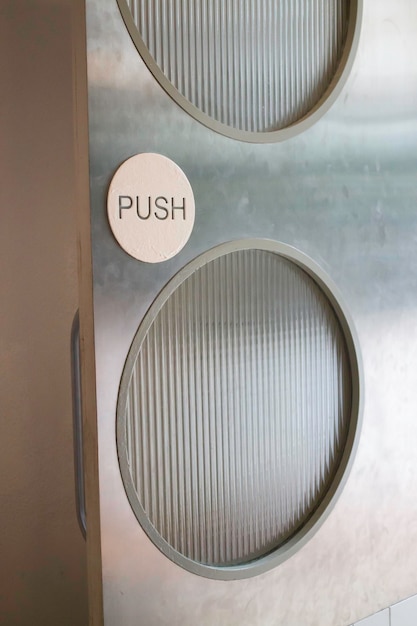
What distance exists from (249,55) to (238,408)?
18.6 inches

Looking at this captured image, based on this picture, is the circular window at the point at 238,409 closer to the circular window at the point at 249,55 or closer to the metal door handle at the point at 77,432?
the circular window at the point at 249,55

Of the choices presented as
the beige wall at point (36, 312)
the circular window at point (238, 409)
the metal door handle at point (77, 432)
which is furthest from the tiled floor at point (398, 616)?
Answer: the beige wall at point (36, 312)

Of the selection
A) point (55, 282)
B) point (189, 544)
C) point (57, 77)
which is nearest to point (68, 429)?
point (55, 282)

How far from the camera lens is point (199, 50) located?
847 millimetres

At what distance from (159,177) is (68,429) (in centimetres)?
73

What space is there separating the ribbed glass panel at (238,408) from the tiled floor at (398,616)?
0.80 feet

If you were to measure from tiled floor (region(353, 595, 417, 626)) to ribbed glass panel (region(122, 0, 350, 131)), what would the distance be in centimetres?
78

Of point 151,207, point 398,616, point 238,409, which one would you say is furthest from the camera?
point 398,616

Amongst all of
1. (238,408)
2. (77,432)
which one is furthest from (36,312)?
(238,408)

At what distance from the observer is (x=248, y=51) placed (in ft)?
2.93

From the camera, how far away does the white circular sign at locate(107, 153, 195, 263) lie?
0.78 metres

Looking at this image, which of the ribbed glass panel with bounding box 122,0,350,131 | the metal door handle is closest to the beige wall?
the metal door handle

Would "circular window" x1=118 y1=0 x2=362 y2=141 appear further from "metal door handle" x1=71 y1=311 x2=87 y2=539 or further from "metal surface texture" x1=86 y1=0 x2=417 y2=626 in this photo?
"metal door handle" x1=71 y1=311 x2=87 y2=539

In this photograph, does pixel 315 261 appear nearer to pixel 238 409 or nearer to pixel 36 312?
pixel 238 409
